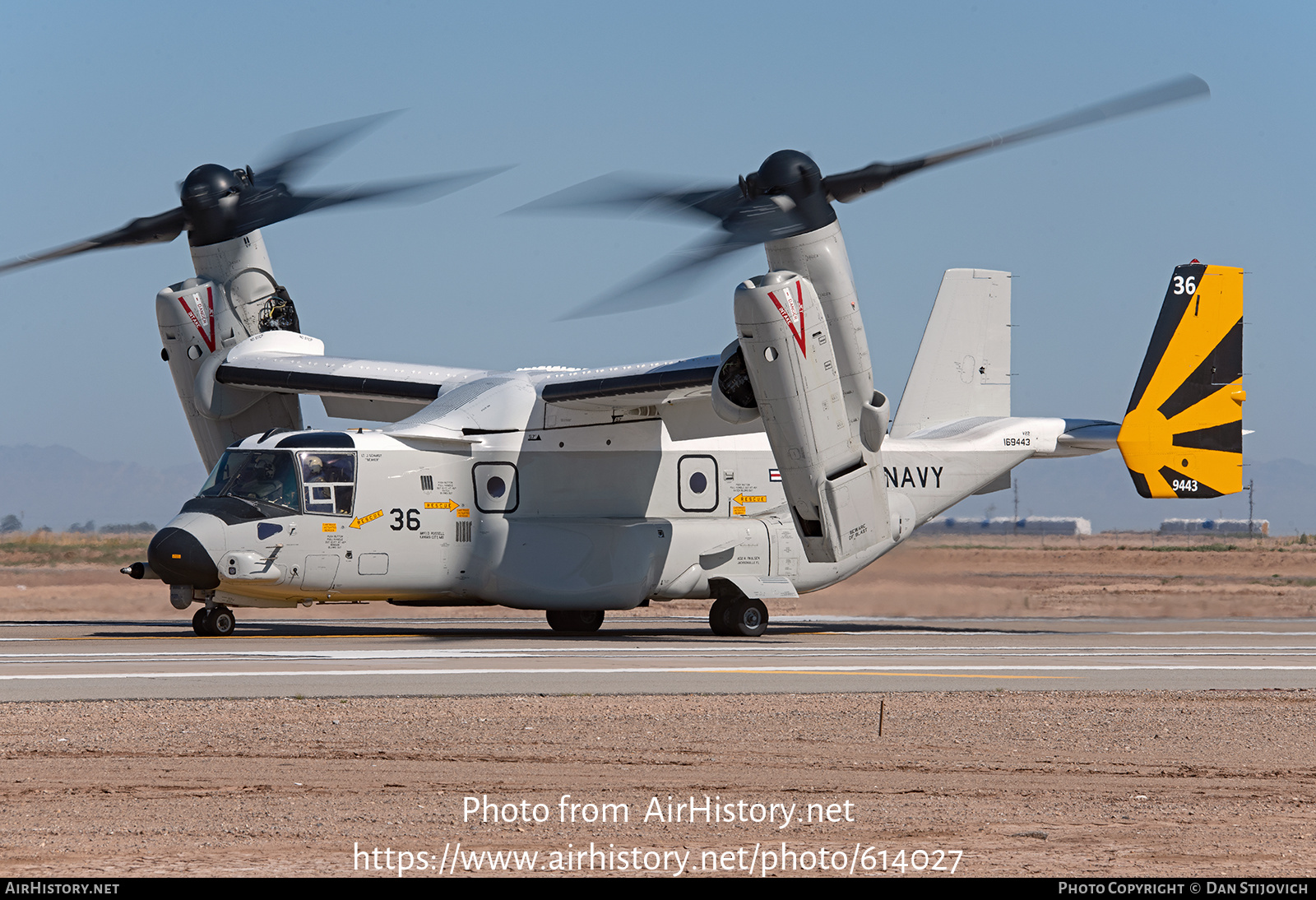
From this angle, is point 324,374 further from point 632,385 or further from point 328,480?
point 632,385

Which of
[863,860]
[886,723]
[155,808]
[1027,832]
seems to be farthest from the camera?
[886,723]

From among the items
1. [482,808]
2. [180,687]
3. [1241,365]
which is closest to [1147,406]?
[1241,365]

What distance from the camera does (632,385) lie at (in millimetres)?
18984

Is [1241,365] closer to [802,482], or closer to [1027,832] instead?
[802,482]

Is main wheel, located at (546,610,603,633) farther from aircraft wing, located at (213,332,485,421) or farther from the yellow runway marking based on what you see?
the yellow runway marking

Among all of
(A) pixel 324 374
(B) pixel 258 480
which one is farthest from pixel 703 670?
(A) pixel 324 374

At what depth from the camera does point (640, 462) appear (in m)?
20.4

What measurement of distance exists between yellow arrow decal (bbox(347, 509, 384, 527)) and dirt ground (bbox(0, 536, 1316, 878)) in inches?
270

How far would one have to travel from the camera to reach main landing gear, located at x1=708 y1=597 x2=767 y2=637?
2070 cm

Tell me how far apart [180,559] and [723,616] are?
7.96 m

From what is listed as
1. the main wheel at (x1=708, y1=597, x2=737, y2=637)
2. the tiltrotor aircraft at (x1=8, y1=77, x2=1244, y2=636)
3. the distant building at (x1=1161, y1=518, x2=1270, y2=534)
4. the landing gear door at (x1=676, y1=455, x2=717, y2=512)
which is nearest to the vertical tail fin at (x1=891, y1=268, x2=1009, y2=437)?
the tiltrotor aircraft at (x1=8, y1=77, x2=1244, y2=636)

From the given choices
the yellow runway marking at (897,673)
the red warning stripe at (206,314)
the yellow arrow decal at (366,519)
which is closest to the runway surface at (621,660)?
the yellow runway marking at (897,673)

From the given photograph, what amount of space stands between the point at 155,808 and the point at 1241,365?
1950cm

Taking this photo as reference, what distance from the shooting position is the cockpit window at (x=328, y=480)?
18031mm
